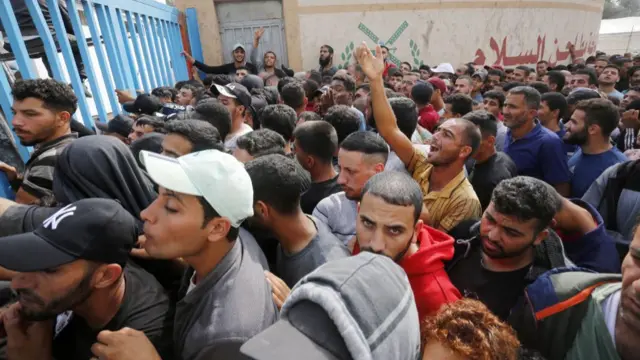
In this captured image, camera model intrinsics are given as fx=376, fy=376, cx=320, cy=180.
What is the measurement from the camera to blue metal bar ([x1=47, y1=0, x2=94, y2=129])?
3.51m

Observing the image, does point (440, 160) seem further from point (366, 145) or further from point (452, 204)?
point (366, 145)

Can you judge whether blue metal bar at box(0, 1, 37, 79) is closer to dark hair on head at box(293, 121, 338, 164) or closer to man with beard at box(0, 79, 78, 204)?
man with beard at box(0, 79, 78, 204)

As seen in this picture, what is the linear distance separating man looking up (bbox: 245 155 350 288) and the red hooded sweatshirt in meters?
0.31

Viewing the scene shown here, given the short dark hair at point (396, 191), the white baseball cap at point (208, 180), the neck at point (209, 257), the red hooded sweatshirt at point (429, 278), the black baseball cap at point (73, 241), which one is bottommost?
the red hooded sweatshirt at point (429, 278)

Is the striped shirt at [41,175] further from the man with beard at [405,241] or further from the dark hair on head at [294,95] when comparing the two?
the dark hair on head at [294,95]

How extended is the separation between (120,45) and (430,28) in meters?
8.57

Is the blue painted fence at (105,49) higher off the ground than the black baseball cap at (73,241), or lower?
higher

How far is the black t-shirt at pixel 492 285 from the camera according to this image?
176 cm

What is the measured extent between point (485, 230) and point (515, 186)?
0.26 meters

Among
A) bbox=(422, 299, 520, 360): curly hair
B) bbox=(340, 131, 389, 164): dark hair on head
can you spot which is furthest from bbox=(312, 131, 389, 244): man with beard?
bbox=(422, 299, 520, 360): curly hair

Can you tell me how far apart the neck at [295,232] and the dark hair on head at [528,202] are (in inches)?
36.3

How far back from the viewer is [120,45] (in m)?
4.96

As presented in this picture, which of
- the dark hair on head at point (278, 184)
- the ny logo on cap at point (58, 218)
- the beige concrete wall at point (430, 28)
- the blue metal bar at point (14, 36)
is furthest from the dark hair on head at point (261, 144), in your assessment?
the beige concrete wall at point (430, 28)

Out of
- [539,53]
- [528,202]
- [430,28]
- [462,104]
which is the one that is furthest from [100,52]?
[539,53]
